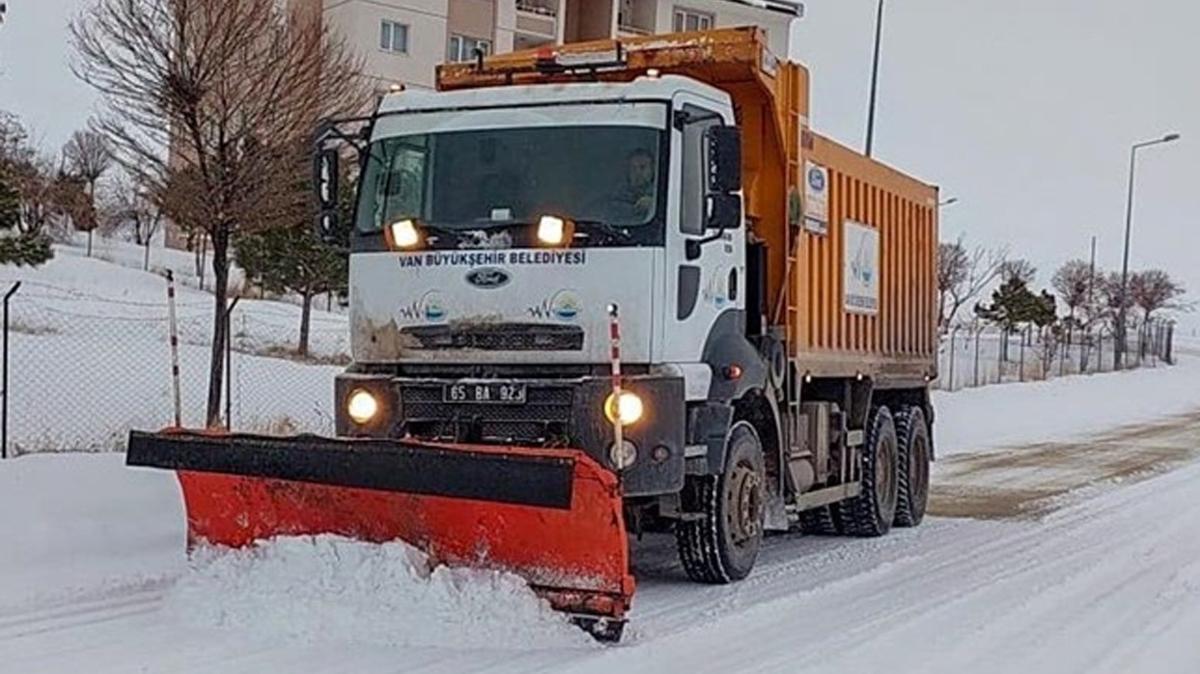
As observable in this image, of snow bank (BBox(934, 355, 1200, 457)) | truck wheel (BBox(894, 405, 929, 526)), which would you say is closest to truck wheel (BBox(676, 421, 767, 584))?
truck wheel (BBox(894, 405, 929, 526))

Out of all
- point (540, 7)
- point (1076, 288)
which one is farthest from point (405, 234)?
point (1076, 288)

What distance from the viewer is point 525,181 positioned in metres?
8.33

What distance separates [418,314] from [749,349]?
210 cm

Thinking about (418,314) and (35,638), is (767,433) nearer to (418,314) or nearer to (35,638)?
(418,314)

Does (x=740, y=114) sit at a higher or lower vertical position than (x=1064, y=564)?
higher

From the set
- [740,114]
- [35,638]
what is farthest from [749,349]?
[35,638]

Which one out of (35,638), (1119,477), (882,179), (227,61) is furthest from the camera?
(1119,477)

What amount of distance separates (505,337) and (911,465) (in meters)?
6.04

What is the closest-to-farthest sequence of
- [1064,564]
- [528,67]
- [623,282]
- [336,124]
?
[623,282] < [336,124] < [528,67] < [1064,564]

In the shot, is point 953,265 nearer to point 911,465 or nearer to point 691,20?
point 691,20

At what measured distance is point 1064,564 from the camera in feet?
34.0

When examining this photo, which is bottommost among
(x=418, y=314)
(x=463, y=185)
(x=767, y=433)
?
(x=767, y=433)

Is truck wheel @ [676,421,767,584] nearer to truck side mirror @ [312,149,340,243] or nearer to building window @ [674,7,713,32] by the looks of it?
truck side mirror @ [312,149,340,243]

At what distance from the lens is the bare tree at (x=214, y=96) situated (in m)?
13.4
